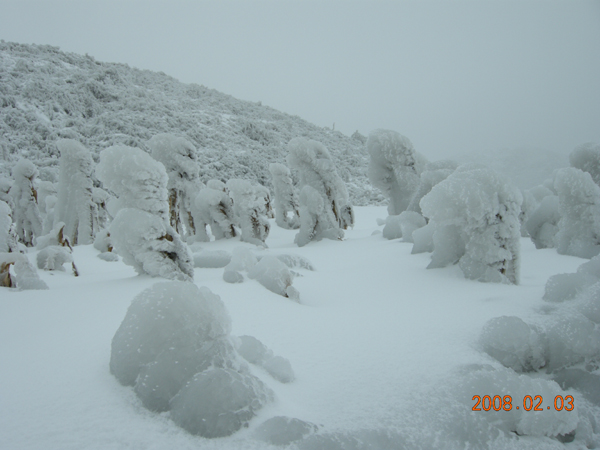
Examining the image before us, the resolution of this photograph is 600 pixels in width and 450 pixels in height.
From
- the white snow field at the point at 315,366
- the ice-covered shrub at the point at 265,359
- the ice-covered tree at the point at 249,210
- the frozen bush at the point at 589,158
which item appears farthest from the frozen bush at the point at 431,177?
the ice-covered shrub at the point at 265,359

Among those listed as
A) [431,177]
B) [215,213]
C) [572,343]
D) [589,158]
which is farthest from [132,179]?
[589,158]

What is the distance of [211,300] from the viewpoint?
1740mm

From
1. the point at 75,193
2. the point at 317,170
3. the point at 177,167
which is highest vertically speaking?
the point at 317,170

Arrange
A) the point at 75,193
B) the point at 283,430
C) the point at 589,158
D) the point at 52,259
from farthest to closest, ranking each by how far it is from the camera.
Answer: the point at 75,193, the point at 52,259, the point at 589,158, the point at 283,430

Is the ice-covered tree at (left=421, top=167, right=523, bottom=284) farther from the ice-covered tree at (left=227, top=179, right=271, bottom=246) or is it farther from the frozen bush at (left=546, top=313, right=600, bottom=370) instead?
the ice-covered tree at (left=227, top=179, right=271, bottom=246)

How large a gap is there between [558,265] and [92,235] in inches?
406

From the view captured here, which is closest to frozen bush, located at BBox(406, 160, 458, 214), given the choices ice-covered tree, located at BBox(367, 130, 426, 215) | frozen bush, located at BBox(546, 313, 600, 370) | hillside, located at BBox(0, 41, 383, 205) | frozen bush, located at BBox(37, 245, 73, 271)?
Result: ice-covered tree, located at BBox(367, 130, 426, 215)

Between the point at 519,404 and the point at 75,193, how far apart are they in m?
10.4

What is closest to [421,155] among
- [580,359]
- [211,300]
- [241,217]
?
[241,217]

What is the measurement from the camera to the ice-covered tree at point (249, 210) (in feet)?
27.5

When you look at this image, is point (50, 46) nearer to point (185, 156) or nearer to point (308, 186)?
point (185, 156)

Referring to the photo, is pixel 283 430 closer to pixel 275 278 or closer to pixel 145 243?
pixel 275 278

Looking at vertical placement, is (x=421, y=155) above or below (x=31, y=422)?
above

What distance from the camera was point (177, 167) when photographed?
9680 mm
